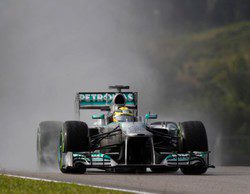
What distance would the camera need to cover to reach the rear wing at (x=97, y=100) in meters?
29.6

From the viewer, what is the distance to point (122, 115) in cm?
2644

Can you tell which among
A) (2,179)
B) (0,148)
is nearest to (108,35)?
(0,148)

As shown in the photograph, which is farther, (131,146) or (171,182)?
(131,146)

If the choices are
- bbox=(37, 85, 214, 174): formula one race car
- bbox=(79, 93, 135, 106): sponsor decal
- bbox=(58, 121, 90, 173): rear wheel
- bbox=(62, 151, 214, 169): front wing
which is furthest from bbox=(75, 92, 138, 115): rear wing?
bbox=(62, 151, 214, 169): front wing

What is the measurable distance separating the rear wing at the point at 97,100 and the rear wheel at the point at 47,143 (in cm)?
119

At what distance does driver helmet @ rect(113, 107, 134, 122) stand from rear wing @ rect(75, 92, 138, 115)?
2856 mm

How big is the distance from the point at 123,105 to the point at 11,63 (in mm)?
30769

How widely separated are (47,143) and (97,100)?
95.6 inches

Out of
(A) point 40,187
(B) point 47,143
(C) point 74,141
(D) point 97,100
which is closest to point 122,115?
(C) point 74,141

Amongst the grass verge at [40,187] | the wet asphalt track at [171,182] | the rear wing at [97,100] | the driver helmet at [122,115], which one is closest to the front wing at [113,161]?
the wet asphalt track at [171,182]

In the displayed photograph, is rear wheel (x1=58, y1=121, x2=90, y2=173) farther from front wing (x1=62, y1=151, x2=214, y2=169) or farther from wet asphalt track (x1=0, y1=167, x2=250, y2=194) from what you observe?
wet asphalt track (x1=0, y1=167, x2=250, y2=194)

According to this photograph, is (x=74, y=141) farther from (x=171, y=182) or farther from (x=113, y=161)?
(x=171, y=182)

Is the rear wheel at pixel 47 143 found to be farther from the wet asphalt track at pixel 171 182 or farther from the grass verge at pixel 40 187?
the grass verge at pixel 40 187

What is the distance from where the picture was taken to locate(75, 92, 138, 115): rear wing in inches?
1167
